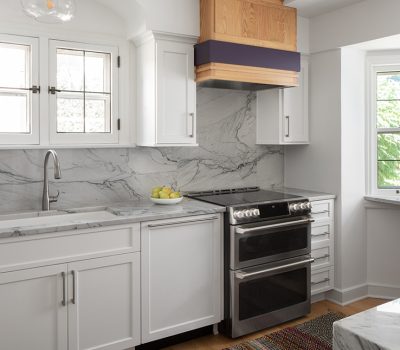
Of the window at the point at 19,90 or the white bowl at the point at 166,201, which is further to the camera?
the white bowl at the point at 166,201

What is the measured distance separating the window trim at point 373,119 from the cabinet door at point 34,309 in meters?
2.68

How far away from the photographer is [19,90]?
9.12 ft

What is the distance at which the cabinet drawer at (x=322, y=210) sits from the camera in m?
3.49

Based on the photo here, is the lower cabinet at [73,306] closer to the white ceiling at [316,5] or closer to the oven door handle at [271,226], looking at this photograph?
the oven door handle at [271,226]

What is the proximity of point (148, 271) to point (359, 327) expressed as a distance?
1.90 m

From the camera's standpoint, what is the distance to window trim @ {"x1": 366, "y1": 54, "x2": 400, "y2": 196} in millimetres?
3664

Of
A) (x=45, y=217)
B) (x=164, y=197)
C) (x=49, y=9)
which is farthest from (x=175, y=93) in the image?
(x=49, y=9)

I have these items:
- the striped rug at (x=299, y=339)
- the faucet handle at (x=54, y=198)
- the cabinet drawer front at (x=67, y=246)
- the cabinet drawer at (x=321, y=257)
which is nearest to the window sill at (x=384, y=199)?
the cabinet drawer at (x=321, y=257)

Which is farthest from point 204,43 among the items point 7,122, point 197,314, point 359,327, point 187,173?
point 359,327

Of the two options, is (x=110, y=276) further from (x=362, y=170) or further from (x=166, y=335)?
(x=362, y=170)

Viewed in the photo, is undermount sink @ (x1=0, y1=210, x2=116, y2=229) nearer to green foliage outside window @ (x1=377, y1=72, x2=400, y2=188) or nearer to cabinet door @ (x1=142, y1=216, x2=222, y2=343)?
cabinet door @ (x1=142, y1=216, x2=222, y2=343)

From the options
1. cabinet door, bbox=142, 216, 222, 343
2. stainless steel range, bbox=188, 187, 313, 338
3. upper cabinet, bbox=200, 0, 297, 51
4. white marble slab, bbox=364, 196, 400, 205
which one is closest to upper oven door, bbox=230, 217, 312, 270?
stainless steel range, bbox=188, 187, 313, 338

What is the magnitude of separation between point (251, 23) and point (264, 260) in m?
1.72

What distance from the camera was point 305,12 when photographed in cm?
354
